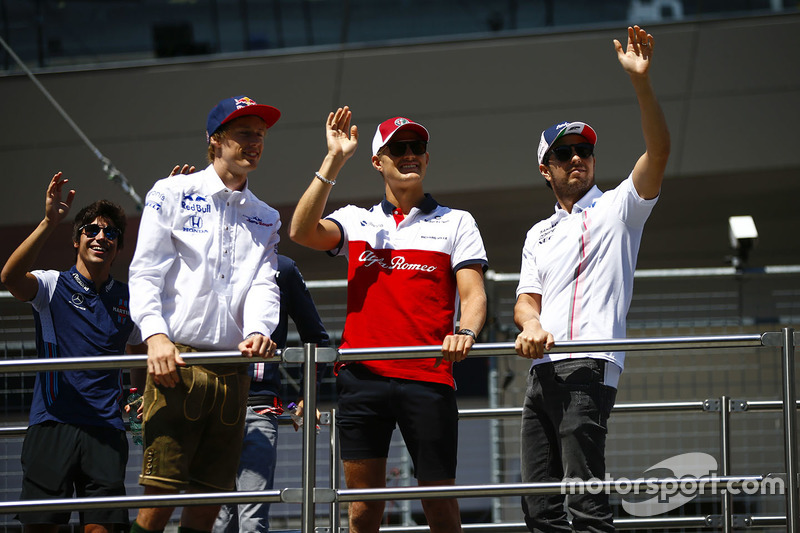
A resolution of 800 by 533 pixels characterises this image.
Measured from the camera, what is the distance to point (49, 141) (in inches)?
391

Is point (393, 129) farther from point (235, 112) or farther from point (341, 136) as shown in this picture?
point (235, 112)

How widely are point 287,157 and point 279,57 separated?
3.24 ft

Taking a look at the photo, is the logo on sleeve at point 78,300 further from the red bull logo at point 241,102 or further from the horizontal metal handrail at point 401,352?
the red bull logo at point 241,102

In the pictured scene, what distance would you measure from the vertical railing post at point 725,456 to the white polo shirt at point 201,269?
2.29 meters

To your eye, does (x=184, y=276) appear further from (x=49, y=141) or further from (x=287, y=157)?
(x=49, y=141)

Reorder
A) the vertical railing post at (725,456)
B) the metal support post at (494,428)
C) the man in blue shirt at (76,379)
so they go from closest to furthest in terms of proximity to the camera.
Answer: the man in blue shirt at (76,379) → the vertical railing post at (725,456) → the metal support post at (494,428)

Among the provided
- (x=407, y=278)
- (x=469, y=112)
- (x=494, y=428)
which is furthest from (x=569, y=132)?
(x=469, y=112)

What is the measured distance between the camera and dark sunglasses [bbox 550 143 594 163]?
394 centimetres

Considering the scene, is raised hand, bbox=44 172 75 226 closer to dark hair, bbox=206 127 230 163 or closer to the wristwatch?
dark hair, bbox=206 127 230 163

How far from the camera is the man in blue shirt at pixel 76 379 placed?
409 centimetres

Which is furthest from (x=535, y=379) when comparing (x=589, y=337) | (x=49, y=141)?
(x=49, y=141)

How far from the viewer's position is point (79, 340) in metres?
4.26

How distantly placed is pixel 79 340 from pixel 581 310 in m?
2.19

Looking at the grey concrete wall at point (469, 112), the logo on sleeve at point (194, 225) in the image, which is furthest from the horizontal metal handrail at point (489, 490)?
the grey concrete wall at point (469, 112)
